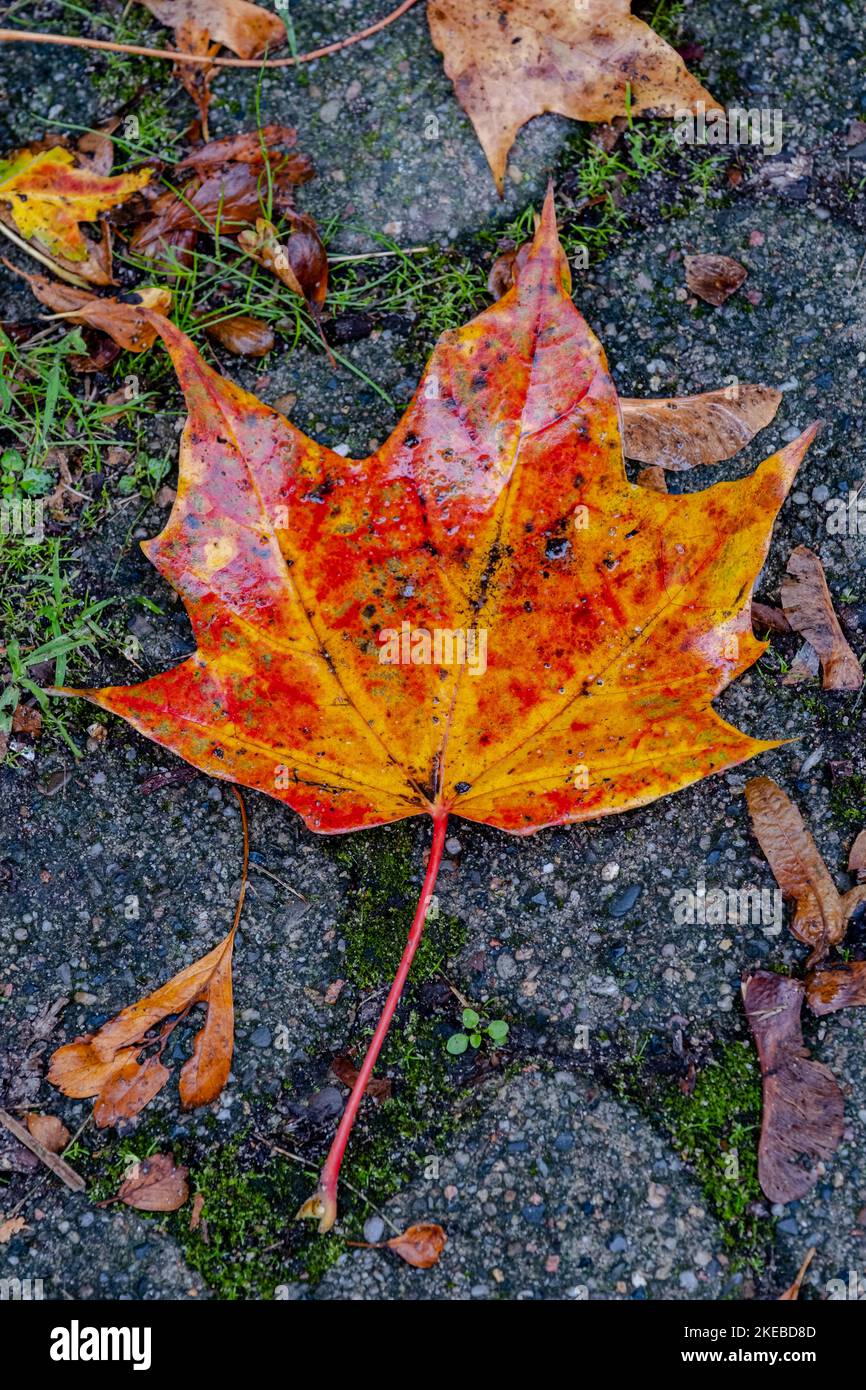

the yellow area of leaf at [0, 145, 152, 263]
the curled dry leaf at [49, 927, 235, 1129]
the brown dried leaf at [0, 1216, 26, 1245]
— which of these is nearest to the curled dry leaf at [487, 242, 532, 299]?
the yellow area of leaf at [0, 145, 152, 263]

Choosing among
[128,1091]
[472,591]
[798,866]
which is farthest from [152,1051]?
[798,866]

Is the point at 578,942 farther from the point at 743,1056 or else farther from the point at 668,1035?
the point at 743,1056

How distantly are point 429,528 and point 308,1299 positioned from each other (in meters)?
1.64

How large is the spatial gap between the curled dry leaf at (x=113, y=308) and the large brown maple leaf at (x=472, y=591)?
A: 672 mm

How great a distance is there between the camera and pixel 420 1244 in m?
2.27

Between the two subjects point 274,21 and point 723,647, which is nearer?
point 723,647

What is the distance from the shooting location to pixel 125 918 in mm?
2525

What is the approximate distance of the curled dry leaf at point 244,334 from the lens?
273cm

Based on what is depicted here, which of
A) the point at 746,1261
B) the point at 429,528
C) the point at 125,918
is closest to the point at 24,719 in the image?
the point at 125,918

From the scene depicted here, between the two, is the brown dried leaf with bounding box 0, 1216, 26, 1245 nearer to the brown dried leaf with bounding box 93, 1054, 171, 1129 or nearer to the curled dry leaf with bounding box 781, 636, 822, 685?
the brown dried leaf with bounding box 93, 1054, 171, 1129

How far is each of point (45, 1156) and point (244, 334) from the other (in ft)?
6.62

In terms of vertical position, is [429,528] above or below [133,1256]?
above

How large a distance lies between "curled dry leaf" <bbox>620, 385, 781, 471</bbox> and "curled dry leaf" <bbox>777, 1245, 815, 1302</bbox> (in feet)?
5.81

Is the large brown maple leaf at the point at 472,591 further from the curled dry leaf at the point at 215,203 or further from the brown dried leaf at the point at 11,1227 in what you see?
the curled dry leaf at the point at 215,203
